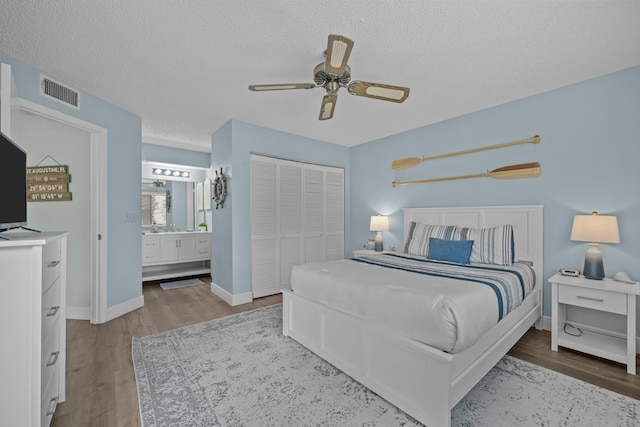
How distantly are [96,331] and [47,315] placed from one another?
1.92 m

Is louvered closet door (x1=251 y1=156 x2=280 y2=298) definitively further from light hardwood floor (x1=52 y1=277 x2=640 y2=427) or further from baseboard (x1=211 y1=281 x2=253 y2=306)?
light hardwood floor (x1=52 y1=277 x2=640 y2=427)

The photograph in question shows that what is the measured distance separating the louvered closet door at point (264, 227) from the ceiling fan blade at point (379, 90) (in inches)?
89.7

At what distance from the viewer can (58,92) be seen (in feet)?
8.88

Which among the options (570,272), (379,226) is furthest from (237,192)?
(570,272)

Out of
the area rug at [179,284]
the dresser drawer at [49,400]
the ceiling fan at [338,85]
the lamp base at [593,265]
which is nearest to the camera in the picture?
the dresser drawer at [49,400]

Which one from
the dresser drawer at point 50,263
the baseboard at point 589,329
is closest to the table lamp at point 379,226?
the baseboard at point 589,329

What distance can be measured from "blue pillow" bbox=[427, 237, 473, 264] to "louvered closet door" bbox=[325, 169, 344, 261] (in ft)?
7.00

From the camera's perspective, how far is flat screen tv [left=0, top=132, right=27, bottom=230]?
1413mm

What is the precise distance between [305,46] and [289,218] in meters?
2.76

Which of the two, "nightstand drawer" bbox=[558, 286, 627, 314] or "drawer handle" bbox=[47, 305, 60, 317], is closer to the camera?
"drawer handle" bbox=[47, 305, 60, 317]

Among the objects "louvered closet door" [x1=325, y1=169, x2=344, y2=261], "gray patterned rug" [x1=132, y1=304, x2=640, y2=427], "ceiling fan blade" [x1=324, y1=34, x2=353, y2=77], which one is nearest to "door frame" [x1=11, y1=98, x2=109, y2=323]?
"gray patterned rug" [x1=132, y1=304, x2=640, y2=427]

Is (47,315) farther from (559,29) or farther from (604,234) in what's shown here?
(604,234)

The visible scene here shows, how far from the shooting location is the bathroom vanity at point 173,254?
16.2 feet

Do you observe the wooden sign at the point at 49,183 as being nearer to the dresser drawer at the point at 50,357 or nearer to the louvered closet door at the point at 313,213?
the dresser drawer at the point at 50,357
